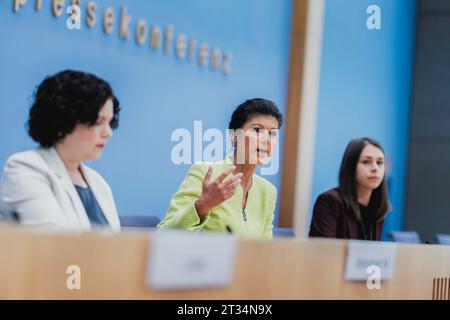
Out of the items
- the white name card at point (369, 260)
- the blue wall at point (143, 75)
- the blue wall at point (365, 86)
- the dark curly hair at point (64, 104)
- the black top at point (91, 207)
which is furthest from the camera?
the blue wall at point (365, 86)

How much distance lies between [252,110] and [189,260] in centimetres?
120

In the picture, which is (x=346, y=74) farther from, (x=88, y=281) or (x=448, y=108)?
(x=88, y=281)

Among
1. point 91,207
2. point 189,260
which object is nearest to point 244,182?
point 91,207

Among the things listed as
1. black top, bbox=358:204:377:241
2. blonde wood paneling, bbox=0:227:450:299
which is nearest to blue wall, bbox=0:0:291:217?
black top, bbox=358:204:377:241

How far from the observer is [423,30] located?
338 inches

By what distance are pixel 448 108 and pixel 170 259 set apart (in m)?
7.87

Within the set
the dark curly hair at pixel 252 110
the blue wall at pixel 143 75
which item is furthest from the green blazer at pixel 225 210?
the blue wall at pixel 143 75

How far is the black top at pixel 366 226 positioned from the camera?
8.94 feet

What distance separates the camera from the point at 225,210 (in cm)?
214

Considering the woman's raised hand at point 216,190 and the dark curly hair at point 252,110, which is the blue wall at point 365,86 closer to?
the dark curly hair at point 252,110

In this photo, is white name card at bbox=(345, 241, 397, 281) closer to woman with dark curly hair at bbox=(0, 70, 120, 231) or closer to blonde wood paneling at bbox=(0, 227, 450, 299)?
blonde wood paneling at bbox=(0, 227, 450, 299)

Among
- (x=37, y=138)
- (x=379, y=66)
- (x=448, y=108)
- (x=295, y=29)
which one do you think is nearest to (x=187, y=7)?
(x=295, y=29)

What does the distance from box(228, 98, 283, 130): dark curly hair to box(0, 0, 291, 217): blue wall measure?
72 centimetres

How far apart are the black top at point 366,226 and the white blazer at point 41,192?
135 centimetres
